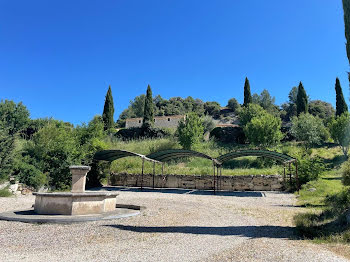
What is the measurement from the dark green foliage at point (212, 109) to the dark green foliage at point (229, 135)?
96.6 feet

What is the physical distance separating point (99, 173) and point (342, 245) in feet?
59.9

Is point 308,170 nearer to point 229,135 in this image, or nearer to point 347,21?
point 347,21

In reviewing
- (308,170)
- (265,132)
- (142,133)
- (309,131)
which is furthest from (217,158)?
(142,133)

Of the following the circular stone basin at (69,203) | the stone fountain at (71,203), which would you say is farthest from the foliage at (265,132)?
the circular stone basin at (69,203)

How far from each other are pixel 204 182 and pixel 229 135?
19430 mm

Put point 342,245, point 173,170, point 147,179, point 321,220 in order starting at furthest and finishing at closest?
1. point 173,170
2. point 147,179
3. point 321,220
4. point 342,245

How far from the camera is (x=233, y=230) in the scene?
18.6 feet

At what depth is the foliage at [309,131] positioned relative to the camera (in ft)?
107

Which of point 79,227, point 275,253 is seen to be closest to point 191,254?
point 275,253

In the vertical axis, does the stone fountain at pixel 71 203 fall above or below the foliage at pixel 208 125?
below

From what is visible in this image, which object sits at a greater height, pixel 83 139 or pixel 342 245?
pixel 83 139

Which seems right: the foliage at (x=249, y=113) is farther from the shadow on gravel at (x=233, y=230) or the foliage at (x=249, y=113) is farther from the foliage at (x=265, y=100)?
the shadow on gravel at (x=233, y=230)

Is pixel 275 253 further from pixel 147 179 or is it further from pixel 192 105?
pixel 192 105

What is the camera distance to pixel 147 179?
65.6ft
